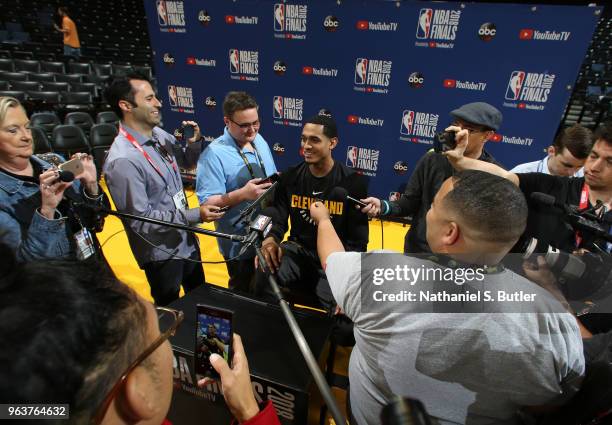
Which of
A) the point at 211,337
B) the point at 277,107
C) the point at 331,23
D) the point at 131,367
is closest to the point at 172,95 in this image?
the point at 277,107

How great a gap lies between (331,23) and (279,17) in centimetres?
77

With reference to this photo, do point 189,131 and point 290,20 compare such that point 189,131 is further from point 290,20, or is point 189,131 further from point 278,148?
point 290,20

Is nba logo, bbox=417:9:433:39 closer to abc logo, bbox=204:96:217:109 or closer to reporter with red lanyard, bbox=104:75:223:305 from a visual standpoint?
abc logo, bbox=204:96:217:109

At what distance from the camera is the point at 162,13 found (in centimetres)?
502

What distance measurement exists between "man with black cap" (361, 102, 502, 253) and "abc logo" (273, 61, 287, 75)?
3182 millimetres

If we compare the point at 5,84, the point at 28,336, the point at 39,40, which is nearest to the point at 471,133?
the point at 28,336

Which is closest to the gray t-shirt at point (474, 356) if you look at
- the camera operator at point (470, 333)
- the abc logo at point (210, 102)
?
the camera operator at point (470, 333)

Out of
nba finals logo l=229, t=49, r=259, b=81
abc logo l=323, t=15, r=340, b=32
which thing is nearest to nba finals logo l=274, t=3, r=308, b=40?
abc logo l=323, t=15, r=340, b=32

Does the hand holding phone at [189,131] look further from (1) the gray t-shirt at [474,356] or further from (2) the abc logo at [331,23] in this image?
(2) the abc logo at [331,23]

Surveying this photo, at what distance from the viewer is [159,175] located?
1.88 m

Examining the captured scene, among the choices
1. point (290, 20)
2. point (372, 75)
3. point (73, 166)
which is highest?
point (290, 20)

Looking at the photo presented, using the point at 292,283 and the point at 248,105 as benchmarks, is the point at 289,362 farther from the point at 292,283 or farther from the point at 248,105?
the point at 248,105

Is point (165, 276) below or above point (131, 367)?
below

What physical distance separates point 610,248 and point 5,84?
28.4 feet
